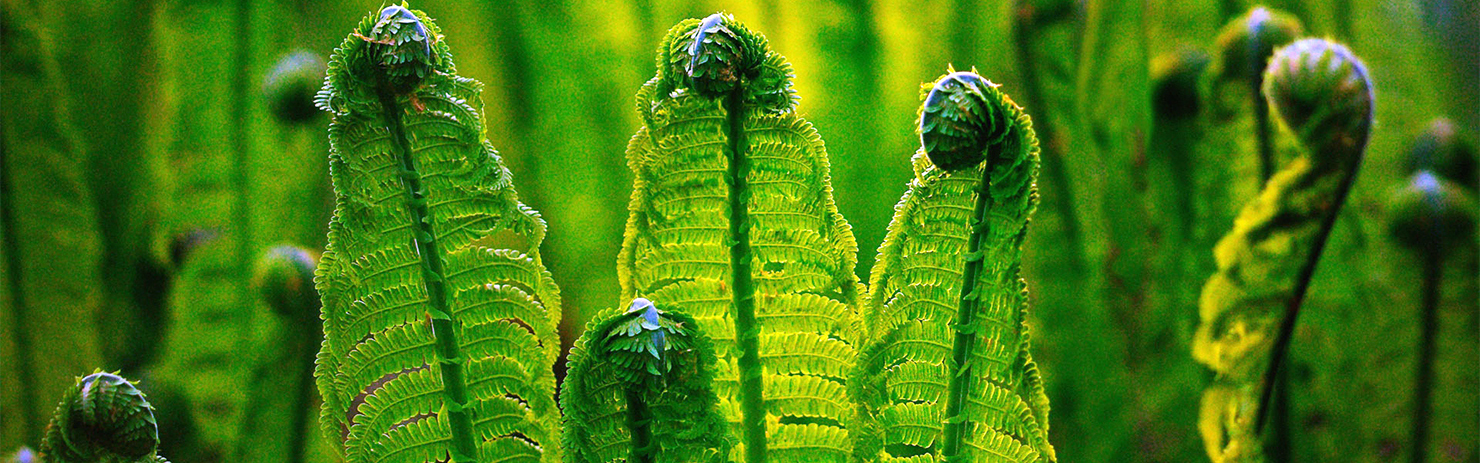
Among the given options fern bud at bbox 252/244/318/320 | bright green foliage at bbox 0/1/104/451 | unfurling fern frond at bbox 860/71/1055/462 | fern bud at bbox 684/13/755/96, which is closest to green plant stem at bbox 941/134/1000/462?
unfurling fern frond at bbox 860/71/1055/462

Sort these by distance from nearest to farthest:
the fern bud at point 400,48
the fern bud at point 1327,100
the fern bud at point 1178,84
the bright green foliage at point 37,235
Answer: the fern bud at point 400,48 < the fern bud at point 1327,100 < the bright green foliage at point 37,235 < the fern bud at point 1178,84

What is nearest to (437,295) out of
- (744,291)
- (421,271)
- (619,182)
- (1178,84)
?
(421,271)

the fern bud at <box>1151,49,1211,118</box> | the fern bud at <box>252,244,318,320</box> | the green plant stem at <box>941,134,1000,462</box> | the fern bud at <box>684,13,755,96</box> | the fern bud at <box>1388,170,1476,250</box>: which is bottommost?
the green plant stem at <box>941,134,1000,462</box>

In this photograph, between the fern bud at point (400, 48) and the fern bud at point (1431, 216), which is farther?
the fern bud at point (1431, 216)

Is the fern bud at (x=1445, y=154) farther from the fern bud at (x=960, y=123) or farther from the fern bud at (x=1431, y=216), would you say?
the fern bud at (x=960, y=123)

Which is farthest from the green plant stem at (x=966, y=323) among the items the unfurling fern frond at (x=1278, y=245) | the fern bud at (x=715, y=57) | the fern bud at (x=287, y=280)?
the fern bud at (x=287, y=280)

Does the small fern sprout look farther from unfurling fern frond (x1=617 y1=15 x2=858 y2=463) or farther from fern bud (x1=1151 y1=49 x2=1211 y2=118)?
fern bud (x1=1151 y1=49 x2=1211 y2=118)
